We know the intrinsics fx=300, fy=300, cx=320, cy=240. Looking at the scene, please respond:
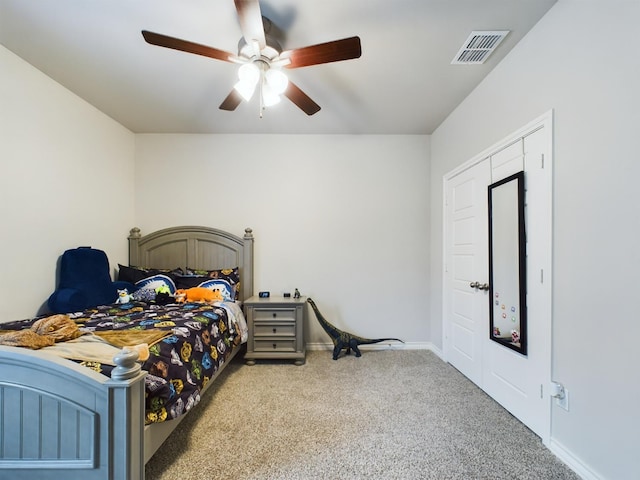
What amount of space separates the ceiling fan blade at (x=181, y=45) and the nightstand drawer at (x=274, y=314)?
2230 mm

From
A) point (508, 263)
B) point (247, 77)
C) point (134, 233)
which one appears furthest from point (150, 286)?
point (508, 263)

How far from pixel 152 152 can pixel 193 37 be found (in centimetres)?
202

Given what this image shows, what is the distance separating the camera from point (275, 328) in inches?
122

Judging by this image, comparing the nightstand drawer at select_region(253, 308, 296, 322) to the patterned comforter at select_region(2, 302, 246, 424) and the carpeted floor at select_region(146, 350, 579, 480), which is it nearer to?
the patterned comforter at select_region(2, 302, 246, 424)

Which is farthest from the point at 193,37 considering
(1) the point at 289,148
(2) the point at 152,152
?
(2) the point at 152,152

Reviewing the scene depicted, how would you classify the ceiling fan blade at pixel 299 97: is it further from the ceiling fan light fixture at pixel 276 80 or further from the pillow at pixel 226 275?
the pillow at pixel 226 275

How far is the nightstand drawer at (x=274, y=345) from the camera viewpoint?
3074 millimetres

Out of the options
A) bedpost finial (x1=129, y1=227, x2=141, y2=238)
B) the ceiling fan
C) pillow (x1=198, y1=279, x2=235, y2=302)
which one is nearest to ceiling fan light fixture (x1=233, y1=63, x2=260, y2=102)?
the ceiling fan

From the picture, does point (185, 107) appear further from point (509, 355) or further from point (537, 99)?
point (509, 355)

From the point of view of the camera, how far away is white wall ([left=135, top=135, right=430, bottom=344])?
3.57 m

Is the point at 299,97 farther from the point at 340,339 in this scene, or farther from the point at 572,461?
the point at 572,461

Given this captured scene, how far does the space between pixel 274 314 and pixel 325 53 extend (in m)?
2.35

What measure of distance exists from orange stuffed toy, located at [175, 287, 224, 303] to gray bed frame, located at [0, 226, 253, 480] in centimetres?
167

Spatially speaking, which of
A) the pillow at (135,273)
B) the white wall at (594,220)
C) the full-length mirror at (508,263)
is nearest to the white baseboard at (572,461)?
the white wall at (594,220)
